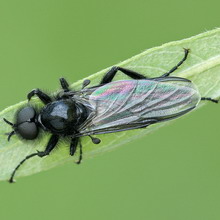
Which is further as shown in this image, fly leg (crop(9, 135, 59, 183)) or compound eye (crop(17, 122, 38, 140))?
compound eye (crop(17, 122, 38, 140))

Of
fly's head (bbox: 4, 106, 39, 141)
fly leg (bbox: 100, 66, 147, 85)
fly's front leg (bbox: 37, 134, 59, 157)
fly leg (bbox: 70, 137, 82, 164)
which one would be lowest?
fly leg (bbox: 70, 137, 82, 164)

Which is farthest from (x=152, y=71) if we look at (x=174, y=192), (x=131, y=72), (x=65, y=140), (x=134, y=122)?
(x=174, y=192)

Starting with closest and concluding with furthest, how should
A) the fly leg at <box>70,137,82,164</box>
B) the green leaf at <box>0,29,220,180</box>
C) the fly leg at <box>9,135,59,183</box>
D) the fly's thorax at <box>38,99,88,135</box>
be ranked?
the green leaf at <box>0,29,220,180</box>
the fly leg at <box>9,135,59,183</box>
the fly leg at <box>70,137,82,164</box>
the fly's thorax at <box>38,99,88,135</box>

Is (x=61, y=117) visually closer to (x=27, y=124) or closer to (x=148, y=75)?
(x=27, y=124)

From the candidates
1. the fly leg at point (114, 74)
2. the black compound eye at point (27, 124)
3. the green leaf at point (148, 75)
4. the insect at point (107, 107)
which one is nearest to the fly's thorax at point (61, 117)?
the insect at point (107, 107)

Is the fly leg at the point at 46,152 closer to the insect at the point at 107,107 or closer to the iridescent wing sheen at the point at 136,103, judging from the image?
the insect at the point at 107,107

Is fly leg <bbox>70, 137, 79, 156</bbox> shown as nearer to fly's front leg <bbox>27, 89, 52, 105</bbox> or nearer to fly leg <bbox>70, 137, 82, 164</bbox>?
fly leg <bbox>70, 137, 82, 164</bbox>

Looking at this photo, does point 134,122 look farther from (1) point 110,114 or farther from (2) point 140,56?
(2) point 140,56

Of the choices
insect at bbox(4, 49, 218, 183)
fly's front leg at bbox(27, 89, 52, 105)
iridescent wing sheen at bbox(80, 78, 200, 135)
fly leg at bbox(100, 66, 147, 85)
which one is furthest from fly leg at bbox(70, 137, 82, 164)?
fly leg at bbox(100, 66, 147, 85)
